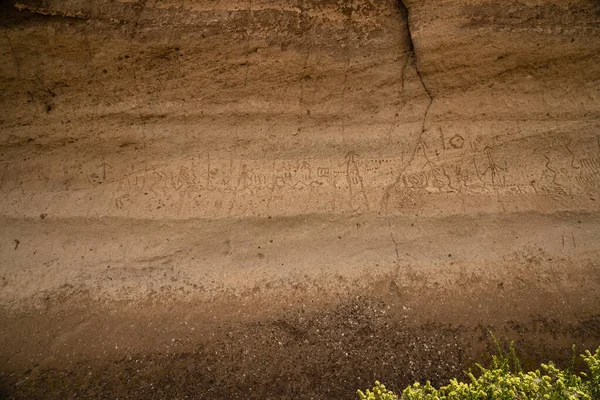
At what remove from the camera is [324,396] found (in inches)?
92.4

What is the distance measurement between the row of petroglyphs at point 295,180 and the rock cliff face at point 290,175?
16mm

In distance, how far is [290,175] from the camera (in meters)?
3.27

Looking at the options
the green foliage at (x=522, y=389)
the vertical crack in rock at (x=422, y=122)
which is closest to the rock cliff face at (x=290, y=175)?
the vertical crack in rock at (x=422, y=122)

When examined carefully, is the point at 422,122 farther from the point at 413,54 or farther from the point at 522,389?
the point at 522,389

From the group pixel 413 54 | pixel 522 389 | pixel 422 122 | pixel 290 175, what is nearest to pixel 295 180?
pixel 290 175

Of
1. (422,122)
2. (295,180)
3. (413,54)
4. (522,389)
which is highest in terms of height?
(413,54)

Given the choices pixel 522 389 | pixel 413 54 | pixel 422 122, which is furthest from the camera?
pixel 422 122

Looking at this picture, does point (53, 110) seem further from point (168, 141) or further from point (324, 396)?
point (324, 396)

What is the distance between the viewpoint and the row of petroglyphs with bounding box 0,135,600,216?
316cm

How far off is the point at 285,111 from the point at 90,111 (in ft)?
5.12

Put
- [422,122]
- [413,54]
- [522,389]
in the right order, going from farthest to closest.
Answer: [422,122], [413,54], [522,389]

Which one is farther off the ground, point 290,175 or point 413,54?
point 413,54

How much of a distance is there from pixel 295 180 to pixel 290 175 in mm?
59

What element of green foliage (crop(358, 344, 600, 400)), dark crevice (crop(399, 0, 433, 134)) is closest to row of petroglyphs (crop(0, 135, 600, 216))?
dark crevice (crop(399, 0, 433, 134))
